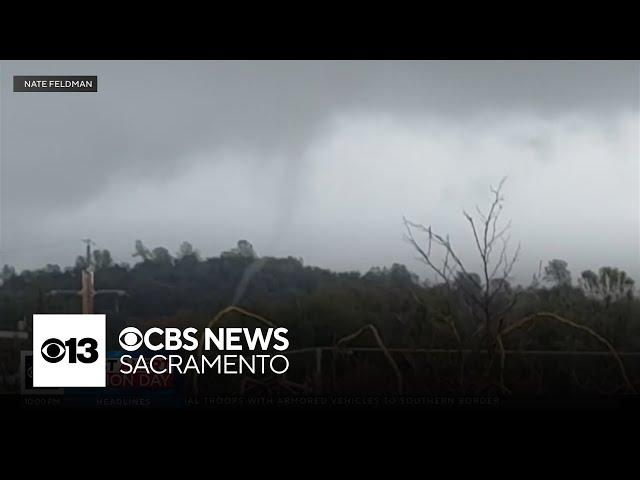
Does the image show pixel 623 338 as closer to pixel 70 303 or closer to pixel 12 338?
pixel 70 303

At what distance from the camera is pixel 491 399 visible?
153 inches

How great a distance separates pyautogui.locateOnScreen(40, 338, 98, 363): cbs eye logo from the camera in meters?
3.72

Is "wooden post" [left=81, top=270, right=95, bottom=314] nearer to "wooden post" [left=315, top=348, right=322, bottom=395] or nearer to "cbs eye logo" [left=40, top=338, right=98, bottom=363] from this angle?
"cbs eye logo" [left=40, top=338, right=98, bottom=363]

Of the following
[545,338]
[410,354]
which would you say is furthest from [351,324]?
[545,338]

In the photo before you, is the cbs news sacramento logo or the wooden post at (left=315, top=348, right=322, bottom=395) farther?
the wooden post at (left=315, top=348, right=322, bottom=395)

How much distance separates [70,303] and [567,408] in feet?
8.38

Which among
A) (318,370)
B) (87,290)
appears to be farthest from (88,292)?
(318,370)

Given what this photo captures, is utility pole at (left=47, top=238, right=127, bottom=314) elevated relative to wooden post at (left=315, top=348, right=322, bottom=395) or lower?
elevated

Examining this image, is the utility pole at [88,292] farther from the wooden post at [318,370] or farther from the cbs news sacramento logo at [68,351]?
the wooden post at [318,370]

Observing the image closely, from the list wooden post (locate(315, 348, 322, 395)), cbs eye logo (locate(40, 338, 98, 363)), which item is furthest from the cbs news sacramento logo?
wooden post (locate(315, 348, 322, 395))

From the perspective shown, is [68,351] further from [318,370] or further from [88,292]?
[318,370]

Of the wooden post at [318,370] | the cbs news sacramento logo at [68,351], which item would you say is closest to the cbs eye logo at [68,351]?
the cbs news sacramento logo at [68,351]

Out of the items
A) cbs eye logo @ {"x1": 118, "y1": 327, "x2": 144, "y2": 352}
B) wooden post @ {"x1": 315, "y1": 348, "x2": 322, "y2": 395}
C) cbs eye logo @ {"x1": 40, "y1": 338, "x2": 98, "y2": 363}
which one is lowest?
wooden post @ {"x1": 315, "y1": 348, "x2": 322, "y2": 395}

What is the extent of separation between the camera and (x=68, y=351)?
12.2 ft
